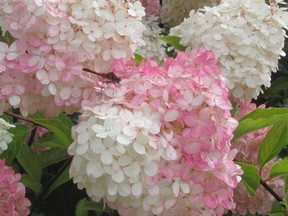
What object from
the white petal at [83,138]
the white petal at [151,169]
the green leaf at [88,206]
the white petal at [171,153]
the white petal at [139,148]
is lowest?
the green leaf at [88,206]

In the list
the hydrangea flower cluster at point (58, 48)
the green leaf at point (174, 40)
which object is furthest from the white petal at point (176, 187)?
the green leaf at point (174, 40)

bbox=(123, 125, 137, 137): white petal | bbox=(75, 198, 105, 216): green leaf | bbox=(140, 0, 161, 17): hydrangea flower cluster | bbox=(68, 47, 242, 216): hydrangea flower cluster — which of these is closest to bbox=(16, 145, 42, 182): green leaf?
→ bbox=(75, 198, 105, 216): green leaf

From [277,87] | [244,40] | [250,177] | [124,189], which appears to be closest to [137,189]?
[124,189]

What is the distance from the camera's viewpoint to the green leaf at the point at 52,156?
1.45 m

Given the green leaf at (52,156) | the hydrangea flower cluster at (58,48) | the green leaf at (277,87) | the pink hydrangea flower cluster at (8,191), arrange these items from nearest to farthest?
1. the hydrangea flower cluster at (58,48)
2. the pink hydrangea flower cluster at (8,191)
3. the green leaf at (52,156)
4. the green leaf at (277,87)

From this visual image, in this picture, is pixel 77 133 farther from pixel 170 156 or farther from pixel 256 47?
pixel 256 47

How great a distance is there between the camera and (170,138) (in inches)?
38.7

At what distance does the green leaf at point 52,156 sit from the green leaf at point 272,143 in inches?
16.5

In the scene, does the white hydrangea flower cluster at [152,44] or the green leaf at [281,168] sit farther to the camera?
the white hydrangea flower cluster at [152,44]

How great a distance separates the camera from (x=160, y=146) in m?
0.97

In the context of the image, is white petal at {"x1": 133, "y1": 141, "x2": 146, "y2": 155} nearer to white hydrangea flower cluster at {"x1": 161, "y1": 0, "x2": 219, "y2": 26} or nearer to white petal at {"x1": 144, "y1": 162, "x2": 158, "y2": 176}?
white petal at {"x1": 144, "y1": 162, "x2": 158, "y2": 176}

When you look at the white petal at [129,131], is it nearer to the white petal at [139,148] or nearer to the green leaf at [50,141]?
the white petal at [139,148]

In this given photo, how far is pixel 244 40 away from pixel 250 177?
274mm

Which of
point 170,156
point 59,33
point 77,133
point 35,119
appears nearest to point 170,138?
point 170,156
